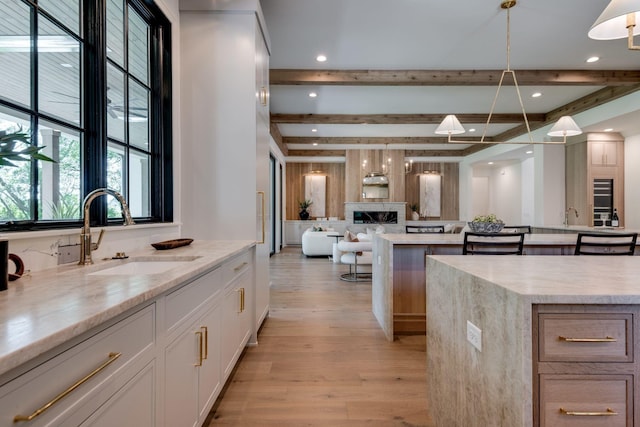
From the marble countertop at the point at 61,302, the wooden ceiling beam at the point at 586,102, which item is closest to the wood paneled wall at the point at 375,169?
the wooden ceiling beam at the point at 586,102

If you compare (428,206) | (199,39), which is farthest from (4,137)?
(428,206)

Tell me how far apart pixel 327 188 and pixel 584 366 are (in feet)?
32.7

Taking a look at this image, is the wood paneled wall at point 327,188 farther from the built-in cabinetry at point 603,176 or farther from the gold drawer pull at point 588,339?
the gold drawer pull at point 588,339

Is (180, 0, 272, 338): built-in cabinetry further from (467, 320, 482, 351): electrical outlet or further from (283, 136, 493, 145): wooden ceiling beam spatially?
(283, 136, 493, 145): wooden ceiling beam

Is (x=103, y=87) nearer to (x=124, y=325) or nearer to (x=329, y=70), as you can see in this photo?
(x=124, y=325)

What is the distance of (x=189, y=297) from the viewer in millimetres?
1419

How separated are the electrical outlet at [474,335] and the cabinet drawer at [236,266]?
4.50 ft

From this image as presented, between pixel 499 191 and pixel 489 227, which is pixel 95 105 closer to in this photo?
pixel 489 227

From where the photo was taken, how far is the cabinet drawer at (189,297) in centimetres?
125

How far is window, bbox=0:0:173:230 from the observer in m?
1.34

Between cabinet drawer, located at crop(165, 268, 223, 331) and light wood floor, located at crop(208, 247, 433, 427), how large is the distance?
78 centimetres

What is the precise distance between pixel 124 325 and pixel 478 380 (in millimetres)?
1237

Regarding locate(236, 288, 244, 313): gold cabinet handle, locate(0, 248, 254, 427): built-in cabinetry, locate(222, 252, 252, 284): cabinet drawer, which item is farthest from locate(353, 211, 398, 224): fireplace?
locate(0, 248, 254, 427): built-in cabinetry

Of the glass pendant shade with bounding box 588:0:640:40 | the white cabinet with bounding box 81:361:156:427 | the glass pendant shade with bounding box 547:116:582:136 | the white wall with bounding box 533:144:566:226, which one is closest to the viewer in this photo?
the white cabinet with bounding box 81:361:156:427
